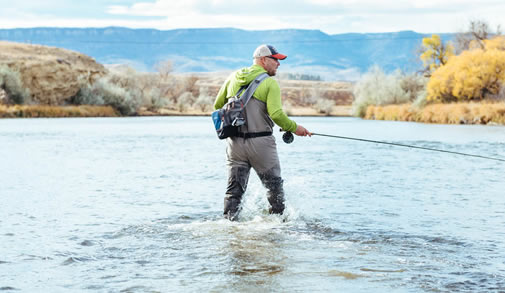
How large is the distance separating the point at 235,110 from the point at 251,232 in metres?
1.27

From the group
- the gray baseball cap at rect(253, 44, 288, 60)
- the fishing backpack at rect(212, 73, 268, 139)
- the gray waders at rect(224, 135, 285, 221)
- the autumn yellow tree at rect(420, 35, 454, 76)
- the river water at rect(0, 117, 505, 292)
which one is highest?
the autumn yellow tree at rect(420, 35, 454, 76)

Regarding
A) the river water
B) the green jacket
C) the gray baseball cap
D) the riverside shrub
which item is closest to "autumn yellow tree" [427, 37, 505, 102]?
the riverside shrub

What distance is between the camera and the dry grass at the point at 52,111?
54938 mm

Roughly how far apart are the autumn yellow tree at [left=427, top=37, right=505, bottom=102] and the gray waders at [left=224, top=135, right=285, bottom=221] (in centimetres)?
3991

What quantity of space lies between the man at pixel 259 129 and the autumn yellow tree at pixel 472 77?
131 feet

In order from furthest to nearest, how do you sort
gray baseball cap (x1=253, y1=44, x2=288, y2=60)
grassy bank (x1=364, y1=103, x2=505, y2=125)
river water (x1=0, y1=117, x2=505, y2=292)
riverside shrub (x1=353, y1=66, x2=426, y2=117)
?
riverside shrub (x1=353, y1=66, x2=426, y2=117) < grassy bank (x1=364, y1=103, x2=505, y2=125) < gray baseball cap (x1=253, y1=44, x2=288, y2=60) < river water (x1=0, y1=117, x2=505, y2=292)

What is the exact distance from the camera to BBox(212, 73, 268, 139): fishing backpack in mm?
7574

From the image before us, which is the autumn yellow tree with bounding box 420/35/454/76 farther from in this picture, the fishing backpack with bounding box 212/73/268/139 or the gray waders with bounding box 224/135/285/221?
the fishing backpack with bounding box 212/73/268/139

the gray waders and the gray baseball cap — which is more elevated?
the gray baseball cap

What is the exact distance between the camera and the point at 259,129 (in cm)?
776

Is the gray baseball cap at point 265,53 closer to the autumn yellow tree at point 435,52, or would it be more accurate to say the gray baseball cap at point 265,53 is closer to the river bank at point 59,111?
the autumn yellow tree at point 435,52

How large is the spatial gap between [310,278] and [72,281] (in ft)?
5.92

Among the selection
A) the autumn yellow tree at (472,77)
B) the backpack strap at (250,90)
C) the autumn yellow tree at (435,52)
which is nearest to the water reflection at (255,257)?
the backpack strap at (250,90)

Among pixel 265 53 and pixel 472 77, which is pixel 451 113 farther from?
pixel 265 53
